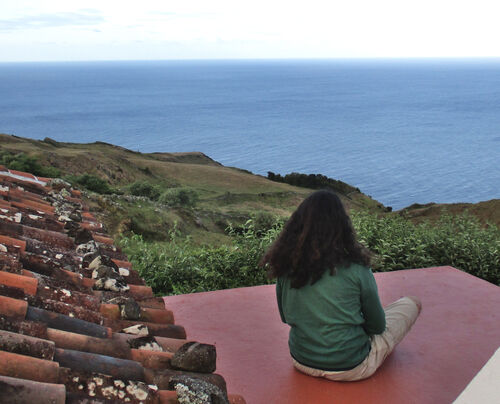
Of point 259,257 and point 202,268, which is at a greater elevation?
point 259,257

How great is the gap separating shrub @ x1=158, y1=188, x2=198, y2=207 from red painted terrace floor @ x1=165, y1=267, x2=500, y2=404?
868 inches

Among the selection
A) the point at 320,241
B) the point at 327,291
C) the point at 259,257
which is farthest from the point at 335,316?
the point at 259,257

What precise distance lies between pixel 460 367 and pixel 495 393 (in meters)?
2.37

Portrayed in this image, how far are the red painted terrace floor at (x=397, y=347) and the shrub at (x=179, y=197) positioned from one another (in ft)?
72.4

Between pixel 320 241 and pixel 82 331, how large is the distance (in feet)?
4.88

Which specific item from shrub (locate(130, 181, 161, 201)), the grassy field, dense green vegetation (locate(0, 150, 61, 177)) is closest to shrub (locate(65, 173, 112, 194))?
the grassy field

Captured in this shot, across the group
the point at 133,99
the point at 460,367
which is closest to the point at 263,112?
the point at 133,99

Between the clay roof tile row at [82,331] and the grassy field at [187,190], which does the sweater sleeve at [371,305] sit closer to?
the clay roof tile row at [82,331]

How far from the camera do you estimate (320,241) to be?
3.49 meters

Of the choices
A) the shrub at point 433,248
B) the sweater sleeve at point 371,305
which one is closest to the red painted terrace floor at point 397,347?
the sweater sleeve at point 371,305

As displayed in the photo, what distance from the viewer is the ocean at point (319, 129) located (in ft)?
203

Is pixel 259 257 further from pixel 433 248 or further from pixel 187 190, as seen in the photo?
pixel 187 190

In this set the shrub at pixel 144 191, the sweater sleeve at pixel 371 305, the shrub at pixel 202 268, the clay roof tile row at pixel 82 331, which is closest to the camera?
the clay roof tile row at pixel 82 331

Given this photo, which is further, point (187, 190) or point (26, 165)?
point (187, 190)
